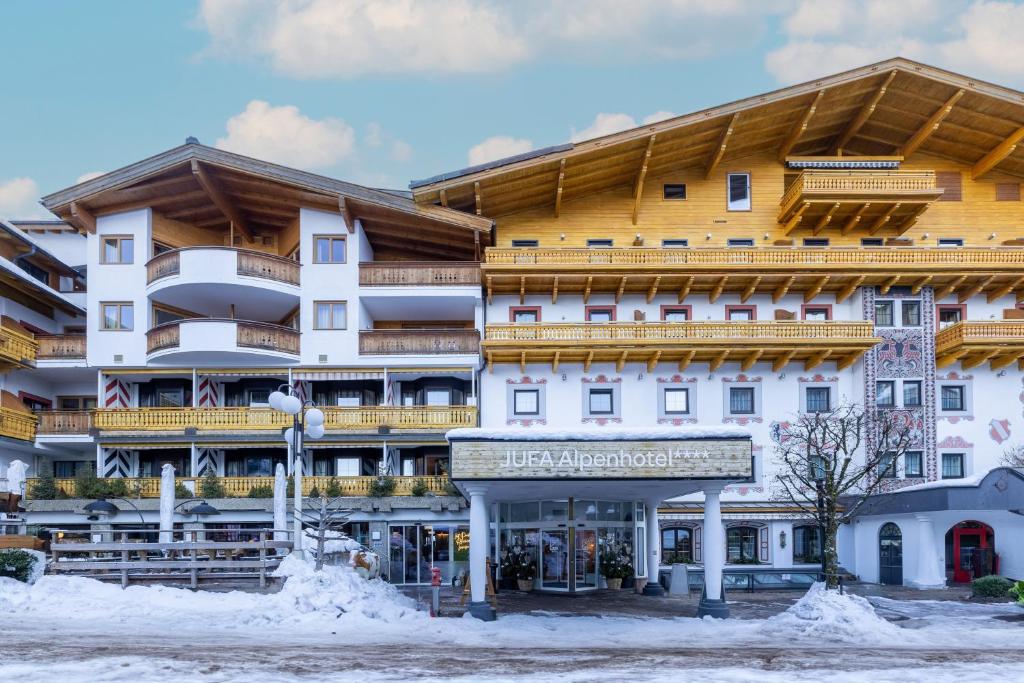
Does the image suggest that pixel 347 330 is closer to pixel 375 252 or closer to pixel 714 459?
pixel 375 252

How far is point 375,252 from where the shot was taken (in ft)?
146

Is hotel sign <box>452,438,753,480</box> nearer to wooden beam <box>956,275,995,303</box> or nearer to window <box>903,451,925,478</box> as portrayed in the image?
window <box>903,451,925,478</box>

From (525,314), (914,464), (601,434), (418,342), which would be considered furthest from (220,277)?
(914,464)

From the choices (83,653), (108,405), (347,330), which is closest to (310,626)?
(83,653)

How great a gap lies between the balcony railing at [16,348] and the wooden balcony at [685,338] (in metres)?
18.5

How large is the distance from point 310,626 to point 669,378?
22.5m

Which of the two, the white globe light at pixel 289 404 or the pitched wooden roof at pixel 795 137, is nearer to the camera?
the white globe light at pixel 289 404

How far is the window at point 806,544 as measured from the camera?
130ft

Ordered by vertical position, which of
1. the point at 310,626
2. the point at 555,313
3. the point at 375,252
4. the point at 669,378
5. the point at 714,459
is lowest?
the point at 310,626

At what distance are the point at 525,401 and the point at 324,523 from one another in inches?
677

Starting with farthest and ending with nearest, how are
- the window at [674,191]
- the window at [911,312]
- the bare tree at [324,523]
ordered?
1. the window at [674,191]
2. the window at [911,312]
3. the bare tree at [324,523]

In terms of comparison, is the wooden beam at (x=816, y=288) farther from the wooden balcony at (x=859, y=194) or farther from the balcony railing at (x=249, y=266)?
the balcony railing at (x=249, y=266)

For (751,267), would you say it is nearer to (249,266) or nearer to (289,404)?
(249,266)

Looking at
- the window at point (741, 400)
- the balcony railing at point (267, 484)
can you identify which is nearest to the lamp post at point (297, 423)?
the balcony railing at point (267, 484)
